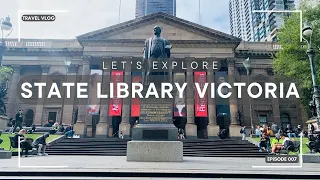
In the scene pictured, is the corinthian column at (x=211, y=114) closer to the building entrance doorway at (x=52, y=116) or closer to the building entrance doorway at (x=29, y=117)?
the building entrance doorway at (x=52, y=116)

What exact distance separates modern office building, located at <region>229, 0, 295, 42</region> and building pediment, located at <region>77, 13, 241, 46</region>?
113 feet

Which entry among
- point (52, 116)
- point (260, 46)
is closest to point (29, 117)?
point (52, 116)

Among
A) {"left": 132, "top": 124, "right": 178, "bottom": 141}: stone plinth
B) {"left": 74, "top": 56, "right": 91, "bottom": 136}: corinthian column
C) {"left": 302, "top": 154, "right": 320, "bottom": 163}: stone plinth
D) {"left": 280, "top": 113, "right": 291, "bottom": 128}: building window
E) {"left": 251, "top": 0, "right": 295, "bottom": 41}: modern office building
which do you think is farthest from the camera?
{"left": 251, "top": 0, "right": 295, "bottom": 41}: modern office building

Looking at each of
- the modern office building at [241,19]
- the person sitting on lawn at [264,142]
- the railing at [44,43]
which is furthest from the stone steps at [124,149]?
the modern office building at [241,19]

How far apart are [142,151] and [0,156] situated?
708cm

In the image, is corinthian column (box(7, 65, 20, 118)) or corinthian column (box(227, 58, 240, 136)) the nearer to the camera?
corinthian column (box(227, 58, 240, 136))

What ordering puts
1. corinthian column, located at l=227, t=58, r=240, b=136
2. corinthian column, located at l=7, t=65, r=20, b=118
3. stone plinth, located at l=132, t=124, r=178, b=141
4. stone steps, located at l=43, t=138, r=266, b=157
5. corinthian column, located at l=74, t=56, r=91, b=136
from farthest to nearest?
corinthian column, located at l=7, t=65, r=20, b=118, corinthian column, located at l=74, t=56, r=91, b=136, corinthian column, located at l=227, t=58, r=240, b=136, stone steps, located at l=43, t=138, r=266, b=157, stone plinth, located at l=132, t=124, r=178, b=141

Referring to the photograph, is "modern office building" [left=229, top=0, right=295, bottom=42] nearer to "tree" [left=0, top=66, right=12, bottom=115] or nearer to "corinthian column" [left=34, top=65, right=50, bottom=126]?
"corinthian column" [left=34, top=65, right=50, bottom=126]

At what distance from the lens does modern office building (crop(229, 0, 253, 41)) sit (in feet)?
384

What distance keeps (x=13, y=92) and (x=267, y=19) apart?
83.8 m

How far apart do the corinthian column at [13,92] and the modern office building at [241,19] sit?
320 ft

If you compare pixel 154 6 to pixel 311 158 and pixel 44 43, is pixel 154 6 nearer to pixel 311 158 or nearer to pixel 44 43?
pixel 44 43

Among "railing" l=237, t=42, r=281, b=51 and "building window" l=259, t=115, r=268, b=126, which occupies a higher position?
"railing" l=237, t=42, r=281, b=51

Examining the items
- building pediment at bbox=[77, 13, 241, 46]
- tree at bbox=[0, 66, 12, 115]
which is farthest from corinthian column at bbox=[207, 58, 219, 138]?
tree at bbox=[0, 66, 12, 115]
